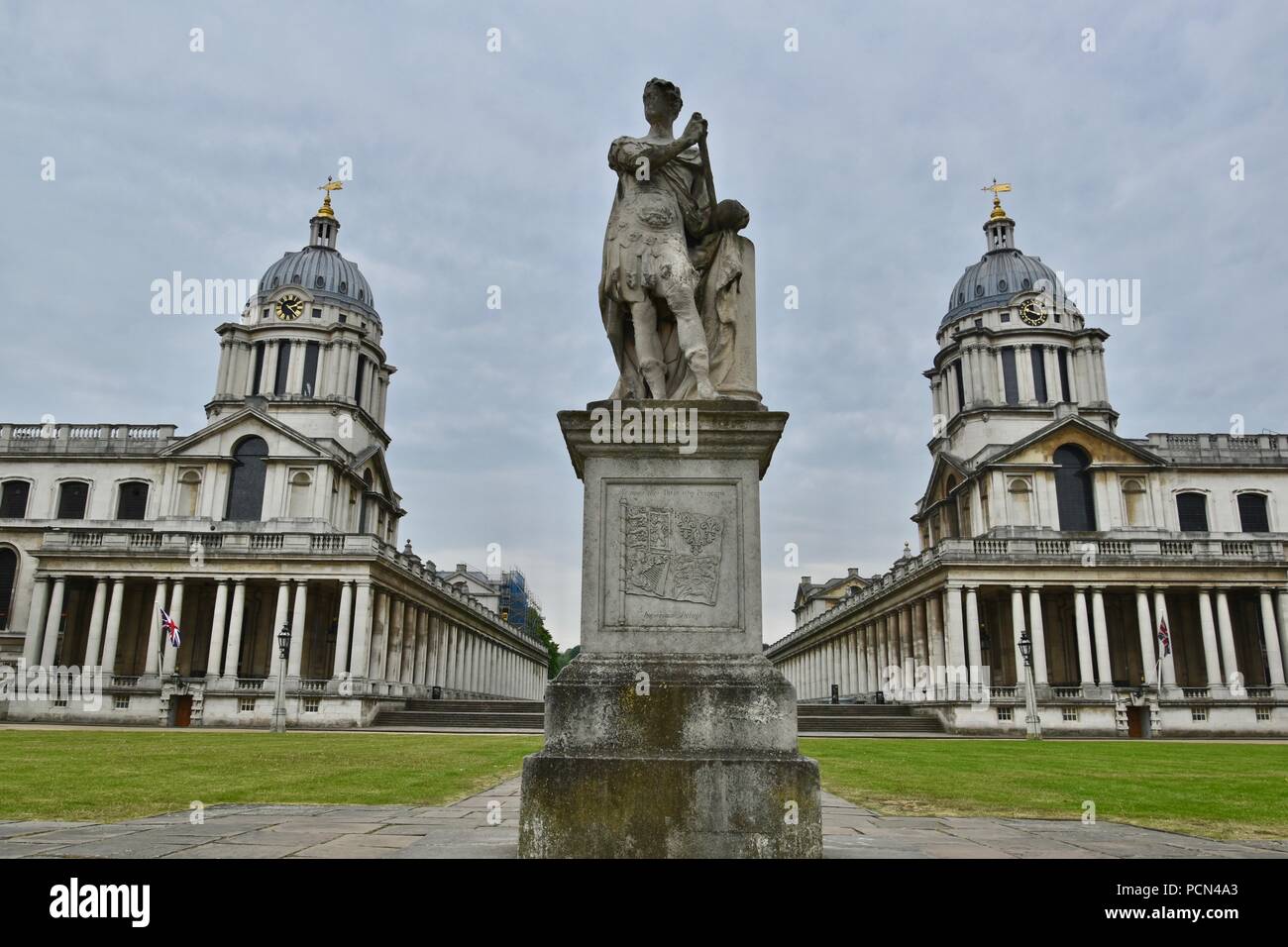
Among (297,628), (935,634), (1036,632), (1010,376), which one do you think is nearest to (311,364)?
(297,628)

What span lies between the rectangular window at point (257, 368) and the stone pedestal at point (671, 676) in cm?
6168

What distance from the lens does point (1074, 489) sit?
56.0m

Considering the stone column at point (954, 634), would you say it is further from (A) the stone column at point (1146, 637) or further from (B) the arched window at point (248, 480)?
(B) the arched window at point (248, 480)

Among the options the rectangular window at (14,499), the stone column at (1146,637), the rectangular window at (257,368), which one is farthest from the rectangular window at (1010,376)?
the rectangular window at (14,499)

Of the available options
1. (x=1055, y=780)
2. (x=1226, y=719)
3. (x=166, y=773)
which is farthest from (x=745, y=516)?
(x=1226, y=719)

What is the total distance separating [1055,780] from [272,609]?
49.1 metres

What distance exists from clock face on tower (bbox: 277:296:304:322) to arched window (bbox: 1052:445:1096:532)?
50.4 metres

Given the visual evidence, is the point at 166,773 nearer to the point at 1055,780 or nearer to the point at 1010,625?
the point at 1055,780

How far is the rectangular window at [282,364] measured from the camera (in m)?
62.3

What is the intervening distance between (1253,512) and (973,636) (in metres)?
25.6

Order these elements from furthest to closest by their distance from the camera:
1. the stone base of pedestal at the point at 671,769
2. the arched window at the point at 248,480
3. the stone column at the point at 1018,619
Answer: the arched window at the point at 248,480 → the stone column at the point at 1018,619 → the stone base of pedestal at the point at 671,769

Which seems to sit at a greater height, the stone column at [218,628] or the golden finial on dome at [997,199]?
the golden finial on dome at [997,199]

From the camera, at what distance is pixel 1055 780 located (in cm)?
1398

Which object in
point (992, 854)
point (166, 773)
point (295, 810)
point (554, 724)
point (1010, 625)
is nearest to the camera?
point (554, 724)
